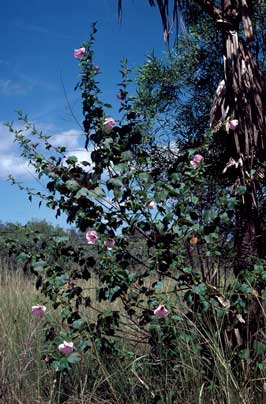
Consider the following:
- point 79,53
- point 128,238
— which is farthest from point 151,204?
point 79,53

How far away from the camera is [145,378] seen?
3.61 m

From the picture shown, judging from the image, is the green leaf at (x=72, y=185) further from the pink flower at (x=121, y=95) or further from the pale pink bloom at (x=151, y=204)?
the pink flower at (x=121, y=95)

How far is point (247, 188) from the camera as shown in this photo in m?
3.96

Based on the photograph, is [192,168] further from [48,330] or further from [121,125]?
[48,330]

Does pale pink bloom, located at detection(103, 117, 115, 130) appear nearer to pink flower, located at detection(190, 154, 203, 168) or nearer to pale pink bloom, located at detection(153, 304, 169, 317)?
pink flower, located at detection(190, 154, 203, 168)

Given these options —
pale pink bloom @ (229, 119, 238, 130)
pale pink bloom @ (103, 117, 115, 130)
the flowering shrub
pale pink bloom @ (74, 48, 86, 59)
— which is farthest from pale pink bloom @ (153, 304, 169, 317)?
pale pink bloom @ (74, 48, 86, 59)

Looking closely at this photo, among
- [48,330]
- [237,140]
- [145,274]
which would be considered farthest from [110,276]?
[237,140]

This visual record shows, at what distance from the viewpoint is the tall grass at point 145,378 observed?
3.28 metres

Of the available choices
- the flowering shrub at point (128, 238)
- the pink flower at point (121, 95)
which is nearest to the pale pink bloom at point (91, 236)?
the flowering shrub at point (128, 238)

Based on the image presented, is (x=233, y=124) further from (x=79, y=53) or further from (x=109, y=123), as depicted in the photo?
(x=79, y=53)

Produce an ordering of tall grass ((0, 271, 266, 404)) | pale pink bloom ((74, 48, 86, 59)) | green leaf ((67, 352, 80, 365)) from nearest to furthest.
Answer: tall grass ((0, 271, 266, 404)), green leaf ((67, 352, 80, 365)), pale pink bloom ((74, 48, 86, 59))

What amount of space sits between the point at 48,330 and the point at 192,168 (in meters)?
1.39

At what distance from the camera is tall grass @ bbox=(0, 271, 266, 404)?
10.8 ft

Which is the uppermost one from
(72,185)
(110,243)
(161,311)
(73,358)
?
(72,185)
